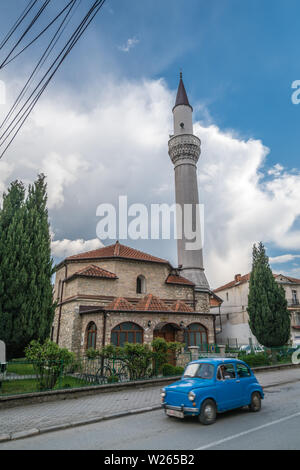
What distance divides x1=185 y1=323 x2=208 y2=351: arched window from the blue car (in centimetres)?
1215

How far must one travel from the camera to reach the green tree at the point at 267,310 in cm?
2397

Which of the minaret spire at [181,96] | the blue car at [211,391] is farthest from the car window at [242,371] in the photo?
the minaret spire at [181,96]

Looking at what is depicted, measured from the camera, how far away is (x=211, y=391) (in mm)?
7652

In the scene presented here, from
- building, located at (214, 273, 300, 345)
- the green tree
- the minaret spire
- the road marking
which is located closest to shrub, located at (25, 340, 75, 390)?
the road marking

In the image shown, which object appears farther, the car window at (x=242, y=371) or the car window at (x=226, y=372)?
the car window at (x=242, y=371)

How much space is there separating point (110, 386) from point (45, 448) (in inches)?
225

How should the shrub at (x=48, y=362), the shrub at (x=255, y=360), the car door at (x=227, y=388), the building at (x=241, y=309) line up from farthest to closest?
the building at (x=241, y=309) → the shrub at (x=255, y=360) → the shrub at (x=48, y=362) → the car door at (x=227, y=388)

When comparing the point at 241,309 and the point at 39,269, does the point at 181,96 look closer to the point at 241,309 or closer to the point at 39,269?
the point at 241,309

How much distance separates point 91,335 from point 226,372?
12782 mm

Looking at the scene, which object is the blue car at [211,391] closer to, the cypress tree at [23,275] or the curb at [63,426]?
the curb at [63,426]

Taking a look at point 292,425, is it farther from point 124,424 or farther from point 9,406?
point 9,406

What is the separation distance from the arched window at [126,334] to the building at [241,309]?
1707 centimetres

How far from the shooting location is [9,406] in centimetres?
946

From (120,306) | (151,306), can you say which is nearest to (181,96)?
(151,306)
